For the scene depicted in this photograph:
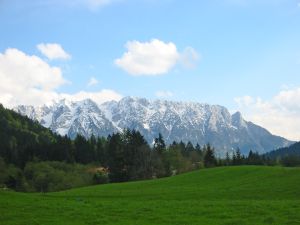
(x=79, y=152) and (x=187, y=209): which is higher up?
(x=79, y=152)

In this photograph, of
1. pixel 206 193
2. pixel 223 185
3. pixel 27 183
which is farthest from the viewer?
pixel 27 183

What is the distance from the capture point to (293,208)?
3656cm

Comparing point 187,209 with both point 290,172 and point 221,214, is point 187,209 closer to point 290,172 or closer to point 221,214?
point 221,214

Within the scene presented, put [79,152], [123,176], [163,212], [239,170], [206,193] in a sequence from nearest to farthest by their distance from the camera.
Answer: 1. [163,212]
2. [206,193]
3. [239,170]
4. [123,176]
5. [79,152]

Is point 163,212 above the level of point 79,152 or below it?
below

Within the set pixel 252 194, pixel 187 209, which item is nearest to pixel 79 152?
pixel 252 194

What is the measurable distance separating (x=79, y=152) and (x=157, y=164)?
54333 mm

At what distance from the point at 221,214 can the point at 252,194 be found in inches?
912

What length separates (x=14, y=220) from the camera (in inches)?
1229

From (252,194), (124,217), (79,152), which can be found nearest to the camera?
(124,217)

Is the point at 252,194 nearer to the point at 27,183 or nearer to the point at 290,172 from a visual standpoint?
the point at 290,172

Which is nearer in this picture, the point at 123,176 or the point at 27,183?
the point at 27,183

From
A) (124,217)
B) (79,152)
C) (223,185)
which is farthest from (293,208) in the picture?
(79,152)

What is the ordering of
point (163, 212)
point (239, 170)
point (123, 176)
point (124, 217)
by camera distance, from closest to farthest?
point (124, 217), point (163, 212), point (239, 170), point (123, 176)
